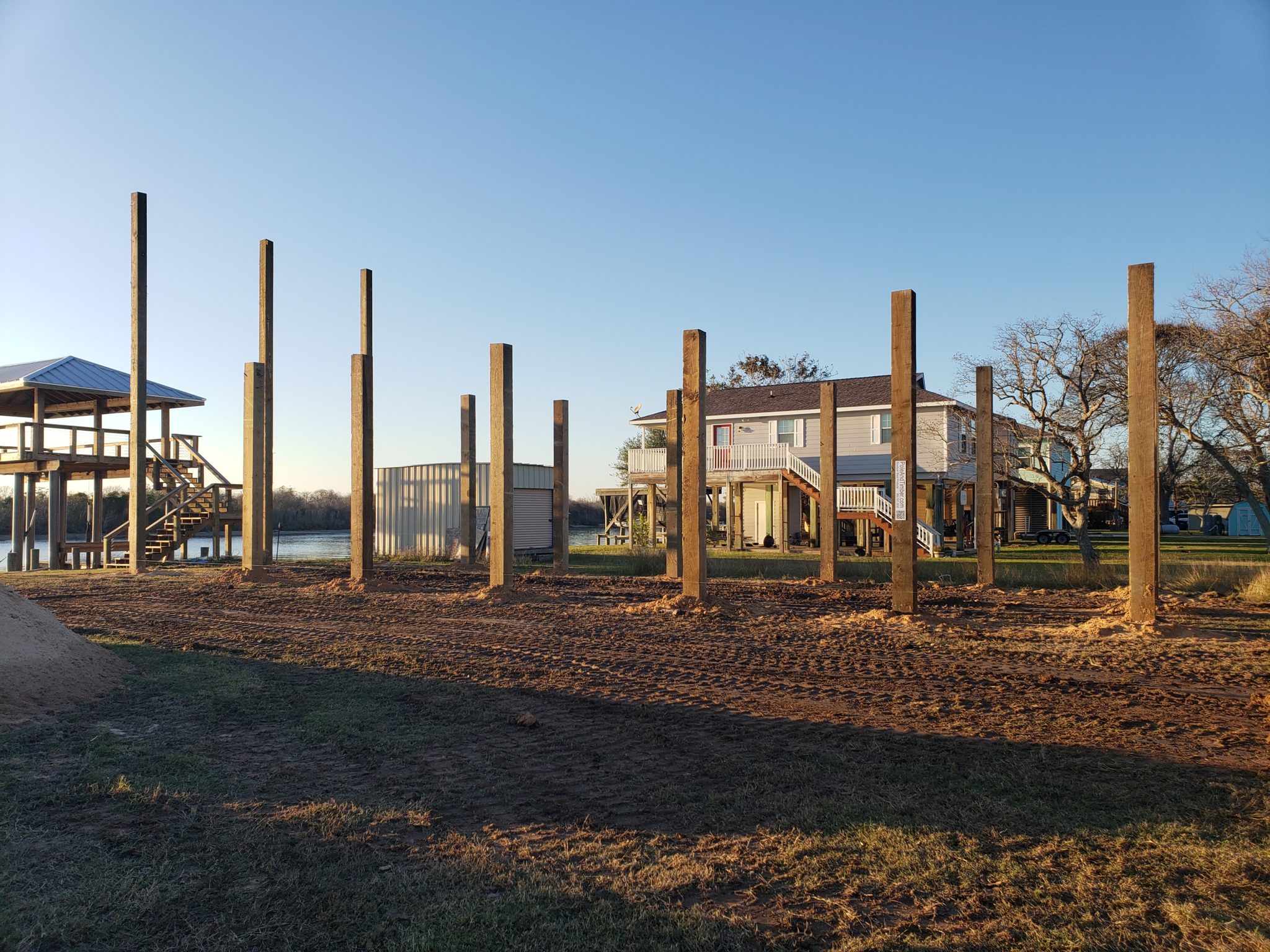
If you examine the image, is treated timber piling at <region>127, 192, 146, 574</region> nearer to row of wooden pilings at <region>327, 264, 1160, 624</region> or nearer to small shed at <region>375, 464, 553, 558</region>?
row of wooden pilings at <region>327, 264, 1160, 624</region>

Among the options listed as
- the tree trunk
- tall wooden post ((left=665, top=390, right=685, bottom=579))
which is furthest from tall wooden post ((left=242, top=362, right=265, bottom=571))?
the tree trunk

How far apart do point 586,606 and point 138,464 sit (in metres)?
13.7

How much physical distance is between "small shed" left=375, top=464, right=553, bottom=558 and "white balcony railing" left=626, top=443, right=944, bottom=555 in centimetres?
488

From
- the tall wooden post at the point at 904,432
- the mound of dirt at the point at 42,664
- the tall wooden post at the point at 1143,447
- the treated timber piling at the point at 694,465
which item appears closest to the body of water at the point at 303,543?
the treated timber piling at the point at 694,465

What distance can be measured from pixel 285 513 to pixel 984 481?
66.8 meters

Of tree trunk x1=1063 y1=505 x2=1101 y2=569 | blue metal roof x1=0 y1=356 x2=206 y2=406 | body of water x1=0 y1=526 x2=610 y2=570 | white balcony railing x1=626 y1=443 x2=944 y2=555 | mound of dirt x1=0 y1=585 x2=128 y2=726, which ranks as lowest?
body of water x1=0 y1=526 x2=610 y2=570

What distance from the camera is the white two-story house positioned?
104 ft

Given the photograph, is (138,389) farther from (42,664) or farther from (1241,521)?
(1241,521)

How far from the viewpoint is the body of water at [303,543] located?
41.2m

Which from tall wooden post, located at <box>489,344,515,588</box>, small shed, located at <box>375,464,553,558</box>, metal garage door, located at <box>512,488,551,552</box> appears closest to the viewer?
tall wooden post, located at <box>489,344,515,588</box>

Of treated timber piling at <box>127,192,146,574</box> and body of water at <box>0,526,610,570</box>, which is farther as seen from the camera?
body of water at <box>0,526,610,570</box>

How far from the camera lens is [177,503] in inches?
1115

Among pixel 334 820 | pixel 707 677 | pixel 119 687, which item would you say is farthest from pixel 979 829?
pixel 119 687

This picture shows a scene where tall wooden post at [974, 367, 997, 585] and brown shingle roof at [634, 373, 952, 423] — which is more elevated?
brown shingle roof at [634, 373, 952, 423]
